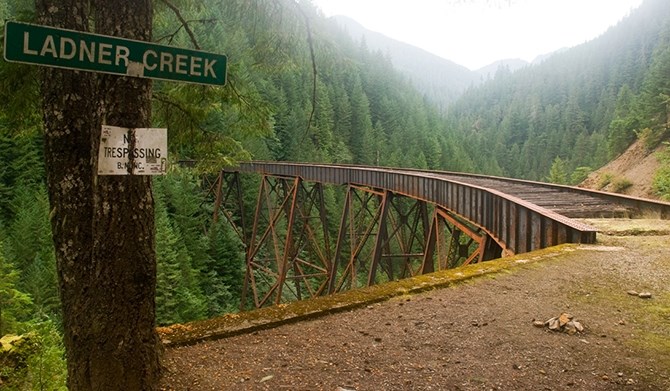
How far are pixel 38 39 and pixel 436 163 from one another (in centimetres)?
7154

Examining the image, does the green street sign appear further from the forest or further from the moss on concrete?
the moss on concrete

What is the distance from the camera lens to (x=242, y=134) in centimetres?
535

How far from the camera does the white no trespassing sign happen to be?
212 cm

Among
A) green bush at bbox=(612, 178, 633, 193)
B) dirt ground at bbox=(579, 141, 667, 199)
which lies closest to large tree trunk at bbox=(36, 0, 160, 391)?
dirt ground at bbox=(579, 141, 667, 199)

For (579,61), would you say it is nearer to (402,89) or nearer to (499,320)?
(402,89)

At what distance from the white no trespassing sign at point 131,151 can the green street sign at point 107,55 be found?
0.28m

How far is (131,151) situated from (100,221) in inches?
14.7

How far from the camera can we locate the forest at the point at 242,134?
13.7ft

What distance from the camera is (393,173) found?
1401 cm

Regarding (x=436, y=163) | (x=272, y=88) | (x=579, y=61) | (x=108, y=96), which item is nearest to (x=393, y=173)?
(x=108, y=96)

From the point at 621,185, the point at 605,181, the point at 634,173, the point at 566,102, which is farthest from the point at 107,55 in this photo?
the point at 566,102

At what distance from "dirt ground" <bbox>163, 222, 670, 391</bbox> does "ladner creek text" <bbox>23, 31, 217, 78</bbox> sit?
1767mm

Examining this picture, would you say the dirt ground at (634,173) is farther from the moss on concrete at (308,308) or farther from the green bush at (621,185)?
the moss on concrete at (308,308)

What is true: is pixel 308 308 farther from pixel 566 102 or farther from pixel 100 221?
pixel 566 102
